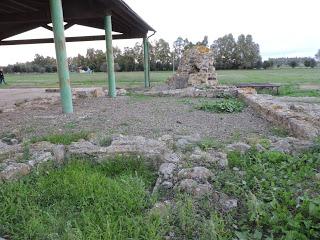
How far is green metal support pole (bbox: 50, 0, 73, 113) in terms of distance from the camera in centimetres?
648

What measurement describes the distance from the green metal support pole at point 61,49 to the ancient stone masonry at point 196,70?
716 centimetres

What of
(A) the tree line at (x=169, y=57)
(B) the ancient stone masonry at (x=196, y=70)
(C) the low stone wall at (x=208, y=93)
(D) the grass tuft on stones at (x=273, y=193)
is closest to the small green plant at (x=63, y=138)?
(D) the grass tuft on stones at (x=273, y=193)

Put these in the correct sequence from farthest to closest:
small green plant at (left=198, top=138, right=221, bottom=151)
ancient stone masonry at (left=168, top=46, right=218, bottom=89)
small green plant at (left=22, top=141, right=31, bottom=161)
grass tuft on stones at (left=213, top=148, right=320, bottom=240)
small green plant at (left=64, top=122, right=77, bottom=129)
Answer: ancient stone masonry at (left=168, top=46, right=218, bottom=89), small green plant at (left=64, top=122, right=77, bottom=129), small green plant at (left=198, top=138, right=221, bottom=151), small green plant at (left=22, top=141, right=31, bottom=161), grass tuft on stones at (left=213, top=148, right=320, bottom=240)

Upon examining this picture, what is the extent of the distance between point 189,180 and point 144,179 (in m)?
0.50

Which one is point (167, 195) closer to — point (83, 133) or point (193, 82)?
point (83, 133)

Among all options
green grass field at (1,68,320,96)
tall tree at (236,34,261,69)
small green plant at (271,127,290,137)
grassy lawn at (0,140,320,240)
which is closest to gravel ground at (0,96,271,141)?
small green plant at (271,127,290,137)

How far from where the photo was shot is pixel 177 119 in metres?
5.92

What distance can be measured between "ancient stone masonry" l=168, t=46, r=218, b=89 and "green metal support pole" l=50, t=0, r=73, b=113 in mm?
7164

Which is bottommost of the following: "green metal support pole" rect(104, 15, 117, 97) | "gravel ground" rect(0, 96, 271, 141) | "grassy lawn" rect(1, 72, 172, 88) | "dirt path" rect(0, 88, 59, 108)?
"grassy lawn" rect(1, 72, 172, 88)

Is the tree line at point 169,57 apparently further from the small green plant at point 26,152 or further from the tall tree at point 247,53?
the small green plant at point 26,152

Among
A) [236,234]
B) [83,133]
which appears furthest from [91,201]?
[83,133]

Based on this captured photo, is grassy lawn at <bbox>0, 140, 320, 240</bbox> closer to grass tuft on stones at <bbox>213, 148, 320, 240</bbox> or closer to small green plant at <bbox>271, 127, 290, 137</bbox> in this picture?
grass tuft on stones at <bbox>213, 148, 320, 240</bbox>

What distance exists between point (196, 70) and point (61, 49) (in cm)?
791

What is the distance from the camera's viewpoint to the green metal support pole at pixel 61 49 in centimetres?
648
